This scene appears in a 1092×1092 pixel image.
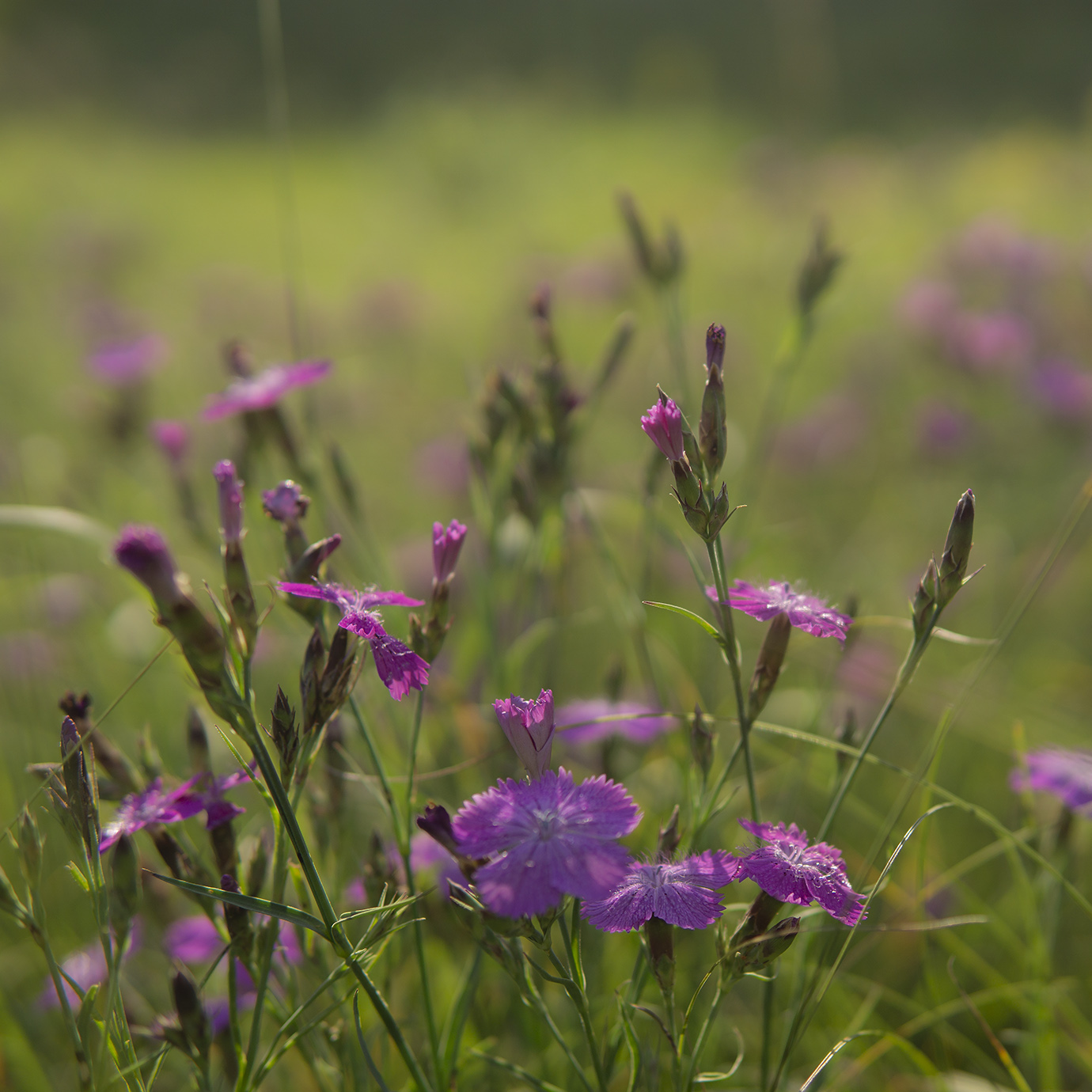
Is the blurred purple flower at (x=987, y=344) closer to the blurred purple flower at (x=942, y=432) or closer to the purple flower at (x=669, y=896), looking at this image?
the blurred purple flower at (x=942, y=432)

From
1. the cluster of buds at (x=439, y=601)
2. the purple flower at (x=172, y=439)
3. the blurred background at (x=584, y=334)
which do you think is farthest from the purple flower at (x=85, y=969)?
the purple flower at (x=172, y=439)

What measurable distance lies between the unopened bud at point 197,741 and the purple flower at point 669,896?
40 cm

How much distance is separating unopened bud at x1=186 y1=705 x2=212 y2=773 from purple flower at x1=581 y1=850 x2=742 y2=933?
0.40 metres

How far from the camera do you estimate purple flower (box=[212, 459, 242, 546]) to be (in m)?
0.71

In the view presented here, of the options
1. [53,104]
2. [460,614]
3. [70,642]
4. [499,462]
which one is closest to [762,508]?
[460,614]

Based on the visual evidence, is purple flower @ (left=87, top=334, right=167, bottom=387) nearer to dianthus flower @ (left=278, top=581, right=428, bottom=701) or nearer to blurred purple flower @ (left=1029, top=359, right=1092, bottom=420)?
dianthus flower @ (left=278, top=581, right=428, bottom=701)

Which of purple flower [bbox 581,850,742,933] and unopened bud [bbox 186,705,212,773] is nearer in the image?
purple flower [bbox 581,850,742,933]

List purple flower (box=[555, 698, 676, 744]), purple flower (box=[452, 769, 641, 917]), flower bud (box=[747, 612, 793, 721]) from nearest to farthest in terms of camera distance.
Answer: purple flower (box=[452, 769, 641, 917]) < flower bud (box=[747, 612, 793, 721]) < purple flower (box=[555, 698, 676, 744])

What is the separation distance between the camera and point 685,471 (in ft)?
2.25

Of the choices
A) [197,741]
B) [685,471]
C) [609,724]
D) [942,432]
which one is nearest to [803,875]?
[685,471]

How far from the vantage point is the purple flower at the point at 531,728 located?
2.16ft

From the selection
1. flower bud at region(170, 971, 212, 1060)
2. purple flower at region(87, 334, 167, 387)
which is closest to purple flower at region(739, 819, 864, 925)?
flower bud at region(170, 971, 212, 1060)

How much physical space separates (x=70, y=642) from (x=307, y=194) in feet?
23.9

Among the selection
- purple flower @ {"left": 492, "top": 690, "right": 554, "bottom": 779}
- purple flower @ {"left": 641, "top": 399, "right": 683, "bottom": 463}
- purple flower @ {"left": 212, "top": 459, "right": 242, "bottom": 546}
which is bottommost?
purple flower @ {"left": 492, "top": 690, "right": 554, "bottom": 779}
